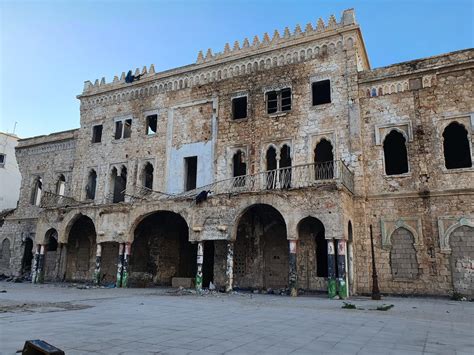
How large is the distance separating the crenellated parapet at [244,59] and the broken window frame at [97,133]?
154 centimetres

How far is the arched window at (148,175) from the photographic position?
2152 centimetres

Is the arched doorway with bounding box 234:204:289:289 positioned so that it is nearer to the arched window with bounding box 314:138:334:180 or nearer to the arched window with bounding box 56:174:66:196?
the arched window with bounding box 314:138:334:180

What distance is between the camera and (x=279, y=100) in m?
18.3

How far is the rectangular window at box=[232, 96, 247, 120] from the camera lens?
1953cm

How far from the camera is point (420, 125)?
15398 millimetres

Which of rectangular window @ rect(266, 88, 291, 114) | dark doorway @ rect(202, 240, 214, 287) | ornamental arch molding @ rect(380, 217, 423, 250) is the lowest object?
dark doorway @ rect(202, 240, 214, 287)

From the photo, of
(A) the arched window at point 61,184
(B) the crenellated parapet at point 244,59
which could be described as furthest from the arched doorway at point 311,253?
(A) the arched window at point 61,184

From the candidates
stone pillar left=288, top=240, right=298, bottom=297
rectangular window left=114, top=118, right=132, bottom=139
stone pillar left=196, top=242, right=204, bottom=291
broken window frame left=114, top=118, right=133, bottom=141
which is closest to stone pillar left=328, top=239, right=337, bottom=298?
stone pillar left=288, top=240, right=298, bottom=297

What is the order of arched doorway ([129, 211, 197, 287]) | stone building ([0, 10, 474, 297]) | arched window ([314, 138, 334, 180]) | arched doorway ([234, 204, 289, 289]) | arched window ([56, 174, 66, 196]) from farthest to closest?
1. arched window ([56, 174, 66, 196])
2. arched doorway ([129, 211, 197, 287])
3. arched doorway ([234, 204, 289, 289])
4. arched window ([314, 138, 334, 180])
5. stone building ([0, 10, 474, 297])

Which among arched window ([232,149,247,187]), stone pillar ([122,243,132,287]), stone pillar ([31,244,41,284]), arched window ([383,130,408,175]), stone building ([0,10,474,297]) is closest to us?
stone building ([0,10,474,297])

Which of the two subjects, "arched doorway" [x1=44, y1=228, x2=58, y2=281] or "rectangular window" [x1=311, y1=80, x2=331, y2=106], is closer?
"rectangular window" [x1=311, y1=80, x2=331, y2=106]

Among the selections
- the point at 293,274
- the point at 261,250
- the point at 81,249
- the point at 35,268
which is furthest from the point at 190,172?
the point at 35,268

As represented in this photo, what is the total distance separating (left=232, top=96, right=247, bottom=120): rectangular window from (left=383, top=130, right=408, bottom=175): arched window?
715cm

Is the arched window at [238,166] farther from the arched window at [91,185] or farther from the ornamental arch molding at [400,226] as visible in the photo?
the arched window at [91,185]
